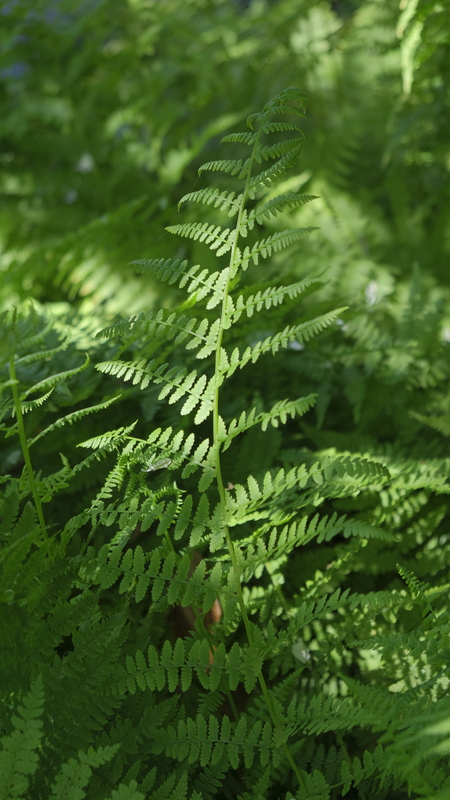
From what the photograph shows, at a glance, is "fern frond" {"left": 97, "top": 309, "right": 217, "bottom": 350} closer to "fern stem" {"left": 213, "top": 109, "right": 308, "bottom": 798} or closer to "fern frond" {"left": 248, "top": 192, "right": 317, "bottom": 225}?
"fern stem" {"left": 213, "top": 109, "right": 308, "bottom": 798}

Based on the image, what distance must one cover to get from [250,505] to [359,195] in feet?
5.42

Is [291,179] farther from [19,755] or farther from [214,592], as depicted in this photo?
[19,755]

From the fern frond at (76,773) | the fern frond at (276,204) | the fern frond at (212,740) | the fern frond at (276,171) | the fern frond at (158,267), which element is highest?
the fern frond at (276,171)

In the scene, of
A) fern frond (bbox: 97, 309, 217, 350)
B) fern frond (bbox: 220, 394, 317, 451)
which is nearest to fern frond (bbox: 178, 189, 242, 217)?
fern frond (bbox: 97, 309, 217, 350)

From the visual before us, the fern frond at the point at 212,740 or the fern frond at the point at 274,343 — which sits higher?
Answer: the fern frond at the point at 274,343

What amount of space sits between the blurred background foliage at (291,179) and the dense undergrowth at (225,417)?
1 cm

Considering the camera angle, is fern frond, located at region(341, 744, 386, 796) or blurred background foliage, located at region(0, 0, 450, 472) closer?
fern frond, located at region(341, 744, 386, 796)

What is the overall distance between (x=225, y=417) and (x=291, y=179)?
86 cm

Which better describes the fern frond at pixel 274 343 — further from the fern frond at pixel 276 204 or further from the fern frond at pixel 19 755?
the fern frond at pixel 19 755

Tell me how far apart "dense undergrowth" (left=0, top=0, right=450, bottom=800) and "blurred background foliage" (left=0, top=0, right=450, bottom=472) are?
12 mm

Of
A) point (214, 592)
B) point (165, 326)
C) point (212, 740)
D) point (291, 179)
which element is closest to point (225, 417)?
point (165, 326)

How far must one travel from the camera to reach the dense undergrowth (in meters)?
0.87

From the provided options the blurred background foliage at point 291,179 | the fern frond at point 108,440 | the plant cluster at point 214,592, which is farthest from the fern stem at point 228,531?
the blurred background foliage at point 291,179

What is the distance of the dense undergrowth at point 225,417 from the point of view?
0.87 metres
